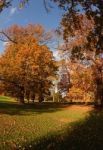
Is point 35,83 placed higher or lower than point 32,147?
higher

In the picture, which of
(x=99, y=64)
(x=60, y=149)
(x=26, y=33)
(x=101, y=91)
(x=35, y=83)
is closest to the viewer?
(x=60, y=149)

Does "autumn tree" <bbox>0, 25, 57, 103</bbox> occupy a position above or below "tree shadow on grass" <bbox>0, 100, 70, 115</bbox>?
above

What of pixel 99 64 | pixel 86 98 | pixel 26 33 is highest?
pixel 26 33

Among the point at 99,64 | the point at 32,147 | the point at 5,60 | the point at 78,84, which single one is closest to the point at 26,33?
the point at 5,60

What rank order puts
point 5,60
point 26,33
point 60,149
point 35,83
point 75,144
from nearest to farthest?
point 60,149 < point 75,144 < point 35,83 < point 5,60 < point 26,33

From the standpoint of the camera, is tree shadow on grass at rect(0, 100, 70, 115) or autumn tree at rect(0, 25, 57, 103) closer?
tree shadow on grass at rect(0, 100, 70, 115)

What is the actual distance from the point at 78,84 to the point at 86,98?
2395 mm

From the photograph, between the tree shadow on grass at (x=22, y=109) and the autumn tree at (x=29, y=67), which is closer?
the tree shadow on grass at (x=22, y=109)

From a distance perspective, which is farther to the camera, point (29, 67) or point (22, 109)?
point (29, 67)

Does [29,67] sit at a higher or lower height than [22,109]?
higher

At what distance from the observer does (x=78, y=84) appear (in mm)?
59125

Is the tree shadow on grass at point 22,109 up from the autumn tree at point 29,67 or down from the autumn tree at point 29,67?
down

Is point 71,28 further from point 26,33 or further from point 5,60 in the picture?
point 26,33

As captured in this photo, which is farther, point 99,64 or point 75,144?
point 99,64
